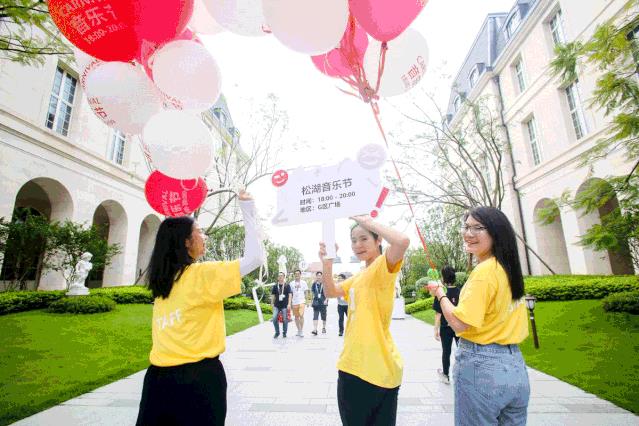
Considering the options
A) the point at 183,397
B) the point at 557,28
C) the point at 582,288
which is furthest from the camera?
the point at 557,28

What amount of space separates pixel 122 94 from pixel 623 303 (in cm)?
1060

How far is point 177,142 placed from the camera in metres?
2.56

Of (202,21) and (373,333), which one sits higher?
(202,21)

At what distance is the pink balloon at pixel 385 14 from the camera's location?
2.10 meters

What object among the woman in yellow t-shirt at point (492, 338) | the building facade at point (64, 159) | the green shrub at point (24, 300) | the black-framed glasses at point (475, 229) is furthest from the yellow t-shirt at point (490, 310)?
the green shrub at point (24, 300)

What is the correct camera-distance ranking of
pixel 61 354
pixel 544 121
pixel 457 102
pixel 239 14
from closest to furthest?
pixel 239 14, pixel 61 354, pixel 544 121, pixel 457 102

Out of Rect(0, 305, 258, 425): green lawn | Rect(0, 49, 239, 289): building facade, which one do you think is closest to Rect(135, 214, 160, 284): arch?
Rect(0, 49, 239, 289): building facade

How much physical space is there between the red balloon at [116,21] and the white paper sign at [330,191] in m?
1.30

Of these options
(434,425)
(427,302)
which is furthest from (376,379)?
(427,302)

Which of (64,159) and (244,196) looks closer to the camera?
(244,196)

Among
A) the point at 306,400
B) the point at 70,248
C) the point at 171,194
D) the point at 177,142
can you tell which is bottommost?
the point at 306,400

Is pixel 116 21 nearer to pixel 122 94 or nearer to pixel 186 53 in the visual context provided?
pixel 186 53

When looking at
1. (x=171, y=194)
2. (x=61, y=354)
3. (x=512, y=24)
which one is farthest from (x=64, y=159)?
(x=512, y=24)

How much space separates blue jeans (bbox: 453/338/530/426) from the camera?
158 centimetres
